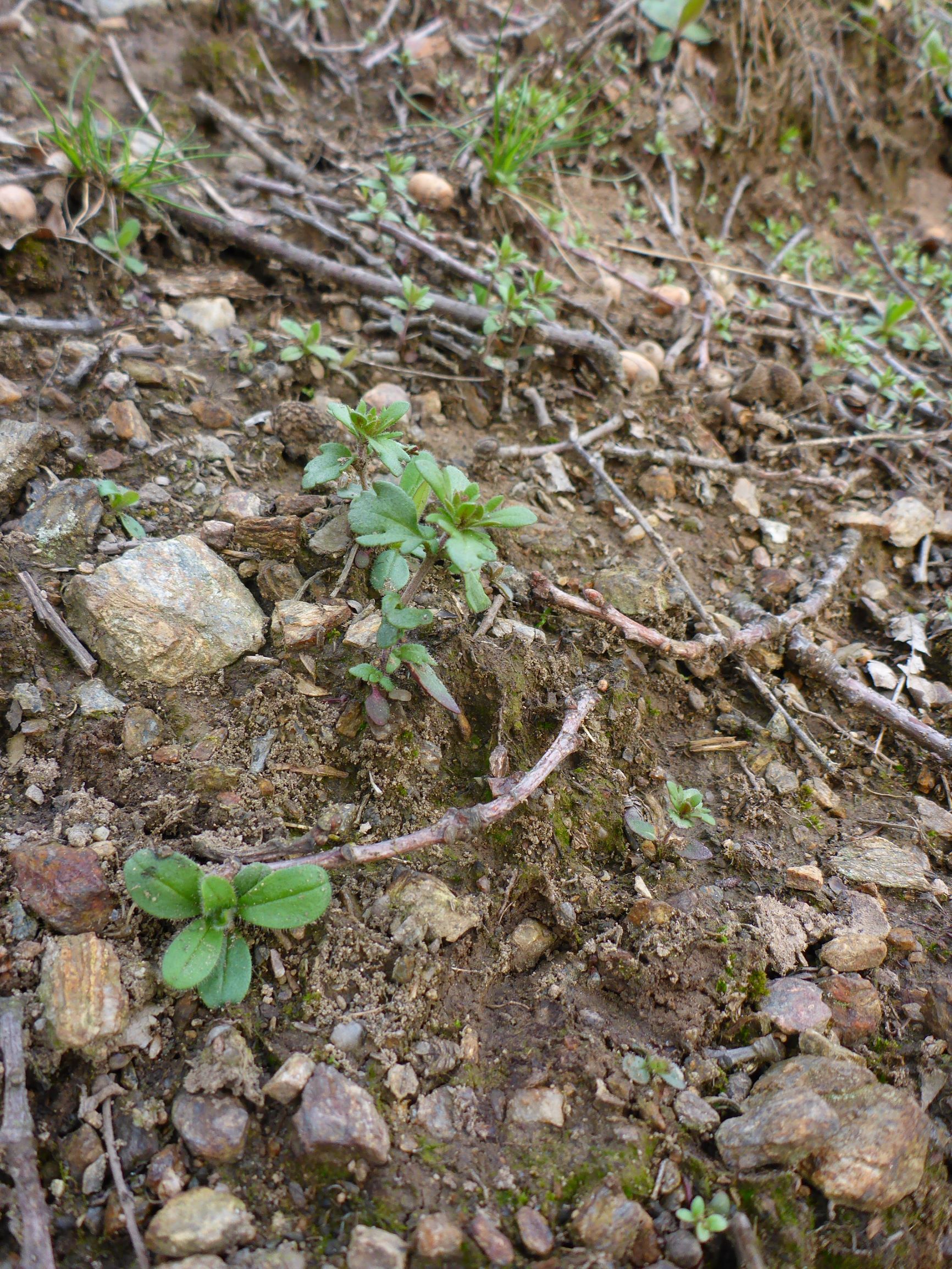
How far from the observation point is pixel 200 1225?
1.27 meters

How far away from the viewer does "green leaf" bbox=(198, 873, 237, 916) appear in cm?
149

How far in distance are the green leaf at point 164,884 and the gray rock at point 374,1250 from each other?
62cm

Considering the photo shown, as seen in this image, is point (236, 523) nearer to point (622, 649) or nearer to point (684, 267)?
point (622, 649)

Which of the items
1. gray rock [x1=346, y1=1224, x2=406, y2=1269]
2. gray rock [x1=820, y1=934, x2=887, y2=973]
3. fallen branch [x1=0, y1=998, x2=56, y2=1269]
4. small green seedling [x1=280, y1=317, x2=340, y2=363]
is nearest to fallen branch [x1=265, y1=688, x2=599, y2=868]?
fallen branch [x1=0, y1=998, x2=56, y2=1269]

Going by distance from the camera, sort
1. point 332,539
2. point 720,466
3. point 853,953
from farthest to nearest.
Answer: point 720,466, point 332,539, point 853,953

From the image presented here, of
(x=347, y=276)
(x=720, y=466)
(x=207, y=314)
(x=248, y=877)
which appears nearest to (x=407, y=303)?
(x=347, y=276)

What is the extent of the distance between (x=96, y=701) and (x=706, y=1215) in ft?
5.40

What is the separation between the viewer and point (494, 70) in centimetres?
409

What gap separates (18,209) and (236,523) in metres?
1.46

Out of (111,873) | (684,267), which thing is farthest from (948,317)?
(111,873)

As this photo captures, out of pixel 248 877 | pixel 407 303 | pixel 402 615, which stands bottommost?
pixel 248 877

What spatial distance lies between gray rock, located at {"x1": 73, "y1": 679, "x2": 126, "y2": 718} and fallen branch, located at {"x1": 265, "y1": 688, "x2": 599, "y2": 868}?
0.56 meters

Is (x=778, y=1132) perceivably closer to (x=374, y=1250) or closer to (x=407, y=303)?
(x=374, y=1250)

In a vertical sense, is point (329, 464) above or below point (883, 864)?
above
